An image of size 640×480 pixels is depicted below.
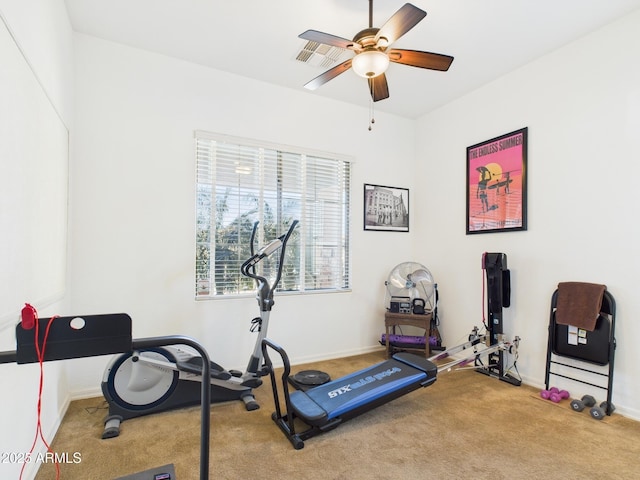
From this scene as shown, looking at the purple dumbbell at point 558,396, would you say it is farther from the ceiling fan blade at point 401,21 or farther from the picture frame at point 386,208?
the ceiling fan blade at point 401,21

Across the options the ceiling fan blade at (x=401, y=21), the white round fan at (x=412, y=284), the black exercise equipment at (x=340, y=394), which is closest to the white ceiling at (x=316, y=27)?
the ceiling fan blade at (x=401, y=21)

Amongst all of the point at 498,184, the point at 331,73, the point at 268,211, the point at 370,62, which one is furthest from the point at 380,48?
the point at 498,184

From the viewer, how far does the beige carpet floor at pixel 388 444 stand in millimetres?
1954

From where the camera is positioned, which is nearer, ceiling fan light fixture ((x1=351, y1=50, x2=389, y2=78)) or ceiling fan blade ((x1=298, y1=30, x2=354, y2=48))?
ceiling fan blade ((x1=298, y1=30, x2=354, y2=48))

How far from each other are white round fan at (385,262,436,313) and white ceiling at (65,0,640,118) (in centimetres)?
211

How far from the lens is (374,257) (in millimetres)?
4328

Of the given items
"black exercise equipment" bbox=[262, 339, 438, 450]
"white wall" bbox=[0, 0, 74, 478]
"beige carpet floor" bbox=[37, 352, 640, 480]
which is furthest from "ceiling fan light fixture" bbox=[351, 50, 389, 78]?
"beige carpet floor" bbox=[37, 352, 640, 480]

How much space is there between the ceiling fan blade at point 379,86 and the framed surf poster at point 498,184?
1485 millimetres

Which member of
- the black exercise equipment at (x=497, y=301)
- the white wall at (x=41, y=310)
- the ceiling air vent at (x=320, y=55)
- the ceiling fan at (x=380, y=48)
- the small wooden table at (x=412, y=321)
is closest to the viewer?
the white wall at (x=41, y=310)

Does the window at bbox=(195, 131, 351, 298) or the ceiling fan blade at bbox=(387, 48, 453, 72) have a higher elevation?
the ceiling fan blade at bbox=(387, 48, 453, 72)

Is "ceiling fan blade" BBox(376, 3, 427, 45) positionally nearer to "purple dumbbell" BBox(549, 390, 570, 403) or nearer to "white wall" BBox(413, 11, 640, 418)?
"white wall" BBox(413, 11, 640, 418)

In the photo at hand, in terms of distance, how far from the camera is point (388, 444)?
2.23 metres

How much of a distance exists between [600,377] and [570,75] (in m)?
2.55

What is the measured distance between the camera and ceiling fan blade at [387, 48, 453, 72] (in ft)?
7.63
